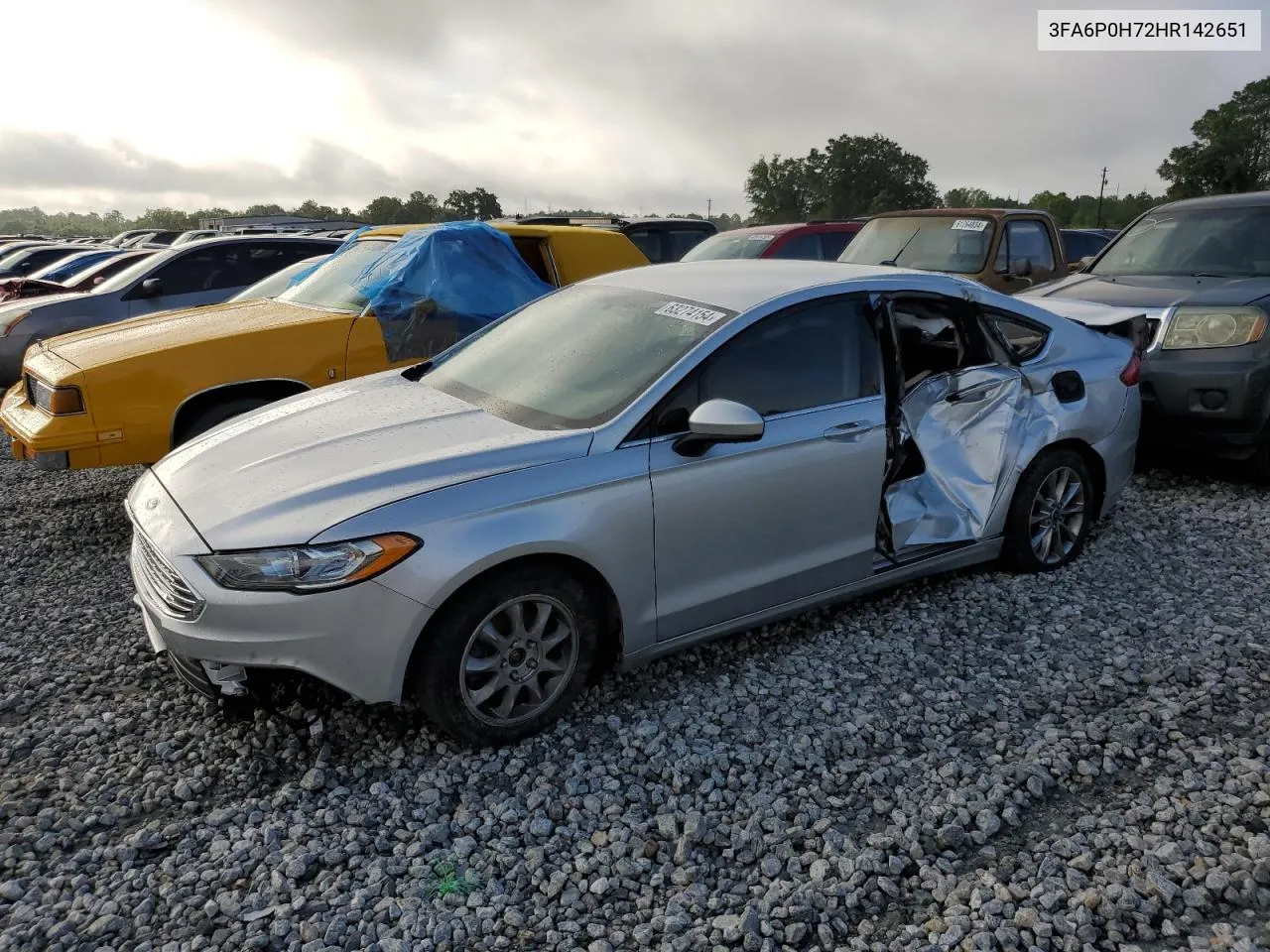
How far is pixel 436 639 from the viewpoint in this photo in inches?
118

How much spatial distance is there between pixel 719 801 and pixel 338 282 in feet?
15.9

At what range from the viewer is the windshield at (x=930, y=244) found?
860 cm

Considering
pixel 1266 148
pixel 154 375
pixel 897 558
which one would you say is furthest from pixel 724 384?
pixel 1266 148

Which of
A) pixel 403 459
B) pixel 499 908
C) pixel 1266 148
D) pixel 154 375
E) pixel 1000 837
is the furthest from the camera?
pixel 1266 148

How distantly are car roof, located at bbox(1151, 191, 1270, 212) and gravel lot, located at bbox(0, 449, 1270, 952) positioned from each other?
3854 mm

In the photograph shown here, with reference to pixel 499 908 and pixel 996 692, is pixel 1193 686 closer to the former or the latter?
pixel 996 692

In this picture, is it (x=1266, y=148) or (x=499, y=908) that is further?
(x=1266, y=148)

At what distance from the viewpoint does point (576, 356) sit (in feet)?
12.6

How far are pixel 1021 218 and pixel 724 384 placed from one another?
6664 millimetres

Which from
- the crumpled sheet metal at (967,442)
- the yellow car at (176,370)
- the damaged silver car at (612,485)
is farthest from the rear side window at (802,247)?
the crumpled sheet metal at (967,442)

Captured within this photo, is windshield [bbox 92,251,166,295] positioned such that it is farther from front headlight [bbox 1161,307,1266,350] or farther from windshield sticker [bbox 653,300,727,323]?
front headlight [bbox 1161,307,1266,350]

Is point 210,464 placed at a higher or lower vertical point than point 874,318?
lower

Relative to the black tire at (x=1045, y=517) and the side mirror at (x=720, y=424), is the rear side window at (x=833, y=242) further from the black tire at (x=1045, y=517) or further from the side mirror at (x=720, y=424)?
the side mirror at (x=720, y=424)

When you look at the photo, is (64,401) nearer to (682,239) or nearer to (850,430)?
(850,430)
